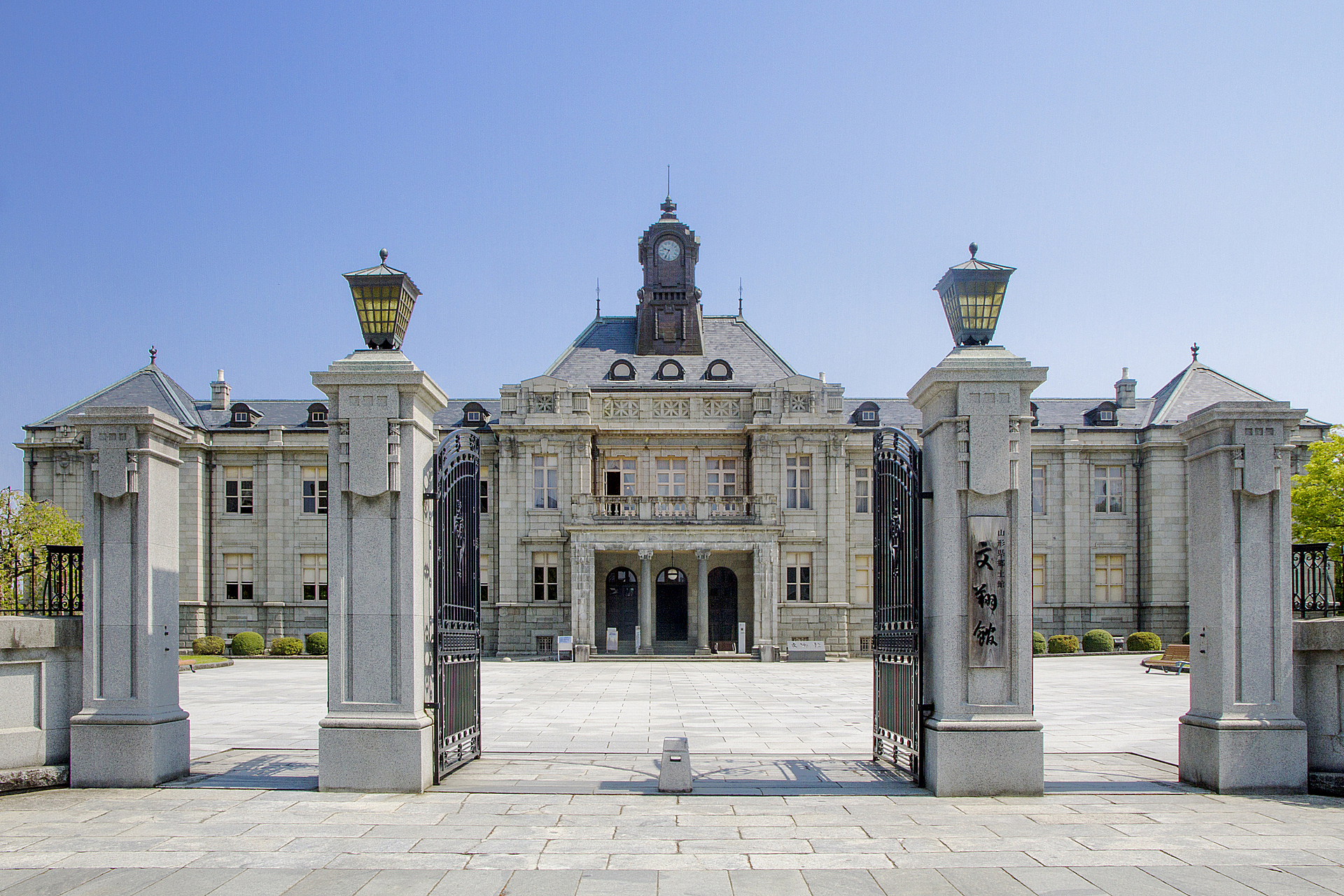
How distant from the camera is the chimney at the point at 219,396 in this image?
49344 mm

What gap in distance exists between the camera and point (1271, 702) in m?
10.8

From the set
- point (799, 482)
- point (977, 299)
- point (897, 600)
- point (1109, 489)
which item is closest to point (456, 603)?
point (897, 600)

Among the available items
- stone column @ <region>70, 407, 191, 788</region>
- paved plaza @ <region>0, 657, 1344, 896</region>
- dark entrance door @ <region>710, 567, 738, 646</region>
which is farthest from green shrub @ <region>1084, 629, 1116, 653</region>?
stone column @ <region>70, 407, 191, 788</region>

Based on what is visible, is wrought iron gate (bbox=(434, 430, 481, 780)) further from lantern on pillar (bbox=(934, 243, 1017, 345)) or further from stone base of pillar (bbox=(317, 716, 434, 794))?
lantern on pillar (bbox=(934, 243, 1017, 345))

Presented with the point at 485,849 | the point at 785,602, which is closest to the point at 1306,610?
the point at 485,849

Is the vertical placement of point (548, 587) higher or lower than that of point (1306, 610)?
lower

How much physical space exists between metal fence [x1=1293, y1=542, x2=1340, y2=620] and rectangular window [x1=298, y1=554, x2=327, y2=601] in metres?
41.3

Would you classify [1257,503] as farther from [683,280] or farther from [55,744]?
[683,280]

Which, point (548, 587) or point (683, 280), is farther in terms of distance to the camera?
point (683, 280)

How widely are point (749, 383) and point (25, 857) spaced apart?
40.1 meters

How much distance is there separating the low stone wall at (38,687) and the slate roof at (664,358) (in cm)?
3415

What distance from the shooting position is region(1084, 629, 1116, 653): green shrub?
43188 millimetres

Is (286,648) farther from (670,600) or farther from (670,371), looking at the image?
(670,371)

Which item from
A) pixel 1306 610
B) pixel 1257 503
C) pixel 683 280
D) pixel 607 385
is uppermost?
pixel 683 280
